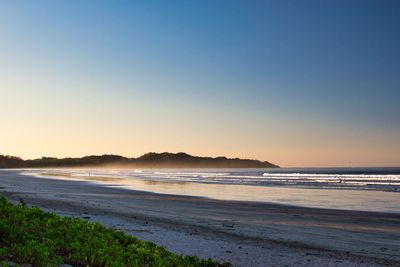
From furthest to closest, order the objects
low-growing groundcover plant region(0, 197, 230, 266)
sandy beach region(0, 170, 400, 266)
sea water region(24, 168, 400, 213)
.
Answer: sea water region(24, 168, 400, 213), sandy beach region(0, 170, 400, 266), low-growing groundcover plant region(0, 197, 230, 266)

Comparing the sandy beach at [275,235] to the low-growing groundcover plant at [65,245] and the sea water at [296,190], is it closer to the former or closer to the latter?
the low-growing groundcover plant at [65,245]

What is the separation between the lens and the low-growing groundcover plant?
5.25 meters

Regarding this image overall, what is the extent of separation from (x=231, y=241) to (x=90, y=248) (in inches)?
214

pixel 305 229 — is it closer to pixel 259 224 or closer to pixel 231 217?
pixel 259 224

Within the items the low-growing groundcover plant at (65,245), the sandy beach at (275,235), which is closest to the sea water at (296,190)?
the sandy beach at (275,235)

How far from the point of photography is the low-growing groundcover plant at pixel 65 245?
5.25 meters

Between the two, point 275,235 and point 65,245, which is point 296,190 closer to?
point 275,235

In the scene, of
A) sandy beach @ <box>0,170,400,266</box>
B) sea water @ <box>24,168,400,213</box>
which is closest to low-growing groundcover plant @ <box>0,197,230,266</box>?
sandy beach @ <box>0,170,400,266</box>

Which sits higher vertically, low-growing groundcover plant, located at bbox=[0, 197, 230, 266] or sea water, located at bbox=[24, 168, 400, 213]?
low-growing groundcover plant, located at bbox=[0, 197, 230, 266]

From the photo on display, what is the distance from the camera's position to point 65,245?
6074 millimetres

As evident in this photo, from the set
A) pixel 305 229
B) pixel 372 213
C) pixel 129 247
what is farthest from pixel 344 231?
pixel 129 247

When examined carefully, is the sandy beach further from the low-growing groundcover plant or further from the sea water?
the sea water

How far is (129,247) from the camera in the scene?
681 cm

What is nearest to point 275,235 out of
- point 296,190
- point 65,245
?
point 65,245
